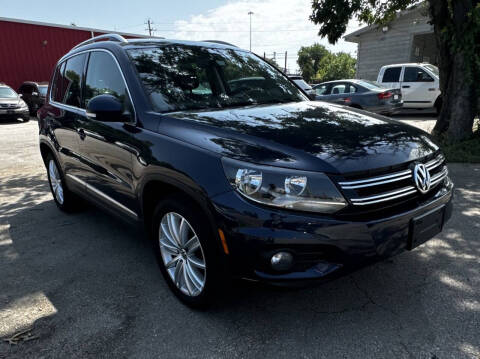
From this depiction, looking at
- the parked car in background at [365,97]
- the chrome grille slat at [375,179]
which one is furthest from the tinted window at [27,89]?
the chrome grille slat at [375,179]

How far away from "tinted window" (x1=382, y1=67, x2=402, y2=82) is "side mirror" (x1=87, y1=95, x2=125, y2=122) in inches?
501

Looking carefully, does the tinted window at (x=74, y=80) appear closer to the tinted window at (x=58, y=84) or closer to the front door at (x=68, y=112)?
the front door at (x=68, y=112)

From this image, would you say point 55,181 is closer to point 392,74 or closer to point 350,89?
point 350,89

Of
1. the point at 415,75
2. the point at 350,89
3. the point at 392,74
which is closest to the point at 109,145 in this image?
the point at 350,89

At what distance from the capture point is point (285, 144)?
85.0 inches

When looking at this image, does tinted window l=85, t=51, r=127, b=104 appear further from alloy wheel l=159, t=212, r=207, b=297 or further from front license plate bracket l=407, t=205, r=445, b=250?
front license plate bracket l=407, t=205, r=445, b=250

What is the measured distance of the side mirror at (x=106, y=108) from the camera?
2.69m

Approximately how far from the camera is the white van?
1271 cm

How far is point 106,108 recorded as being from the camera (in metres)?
2.69

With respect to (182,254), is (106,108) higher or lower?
higher

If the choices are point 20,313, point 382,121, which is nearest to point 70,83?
point 20,313

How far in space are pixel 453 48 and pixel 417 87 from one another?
6.70 meters

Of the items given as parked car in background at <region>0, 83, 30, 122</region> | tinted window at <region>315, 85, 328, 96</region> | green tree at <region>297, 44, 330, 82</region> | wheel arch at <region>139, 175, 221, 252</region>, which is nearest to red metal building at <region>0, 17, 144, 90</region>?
parked car in background at <region>0, 83, 30, 122</region>

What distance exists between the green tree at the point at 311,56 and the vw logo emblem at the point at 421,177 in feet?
→ 256
